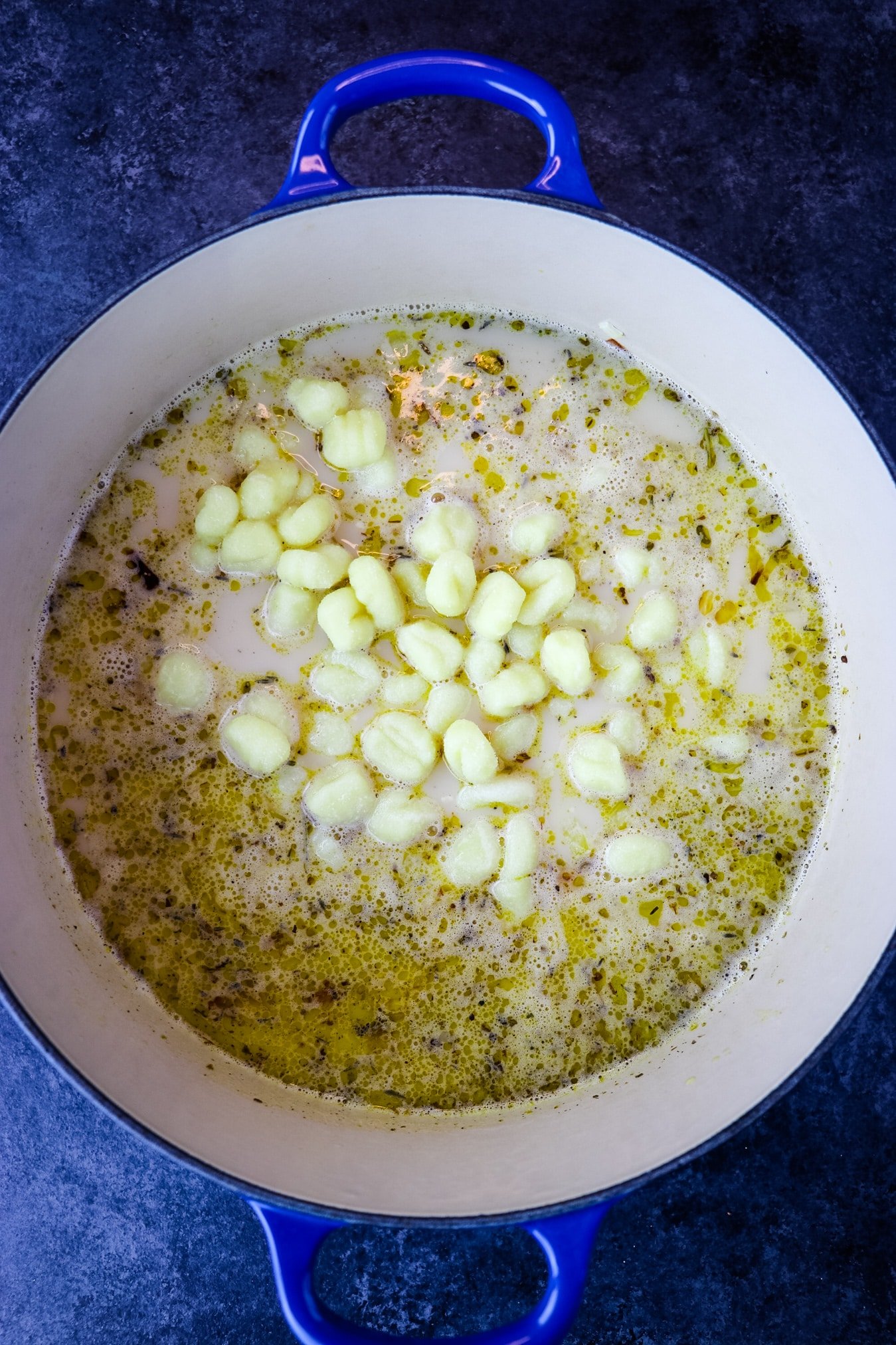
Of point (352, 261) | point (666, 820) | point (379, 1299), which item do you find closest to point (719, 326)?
point (352, 261)

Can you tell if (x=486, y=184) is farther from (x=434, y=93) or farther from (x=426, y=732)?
(x=426, y=732)

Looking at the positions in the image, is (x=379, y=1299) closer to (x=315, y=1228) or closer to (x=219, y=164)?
(x=315, y=1228)

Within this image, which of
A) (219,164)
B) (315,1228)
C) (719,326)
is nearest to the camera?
(315,1228)

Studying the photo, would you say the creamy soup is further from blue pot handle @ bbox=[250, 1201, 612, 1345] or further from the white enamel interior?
blue pot handle @ bbox=[250, 1201, 612, 1345]

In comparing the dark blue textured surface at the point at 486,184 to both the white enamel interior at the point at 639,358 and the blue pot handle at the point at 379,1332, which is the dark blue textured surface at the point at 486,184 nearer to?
the white enamel interior at the point at 639,358

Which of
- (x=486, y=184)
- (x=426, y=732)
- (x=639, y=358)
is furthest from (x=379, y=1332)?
(x=486, y=184)

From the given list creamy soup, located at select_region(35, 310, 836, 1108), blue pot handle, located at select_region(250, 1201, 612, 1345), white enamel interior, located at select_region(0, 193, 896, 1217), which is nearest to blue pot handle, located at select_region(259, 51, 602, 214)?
white enamel interior, located at select_region(0, 193, 896, 1217)

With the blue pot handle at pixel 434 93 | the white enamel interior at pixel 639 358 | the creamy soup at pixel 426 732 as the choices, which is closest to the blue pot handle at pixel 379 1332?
the white enamel interior at pixel 639 358
